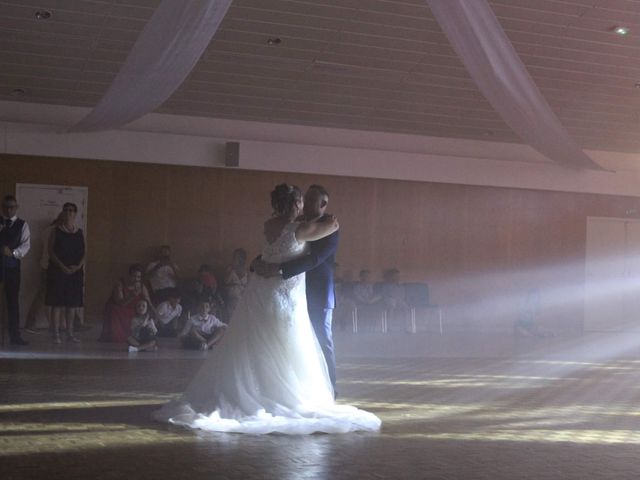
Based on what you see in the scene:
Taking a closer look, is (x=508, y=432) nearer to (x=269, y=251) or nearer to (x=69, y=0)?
(x=269, y=251)

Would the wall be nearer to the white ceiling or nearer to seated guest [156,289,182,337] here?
the white ceiling

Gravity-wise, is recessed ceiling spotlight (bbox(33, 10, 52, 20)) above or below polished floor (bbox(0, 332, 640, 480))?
above

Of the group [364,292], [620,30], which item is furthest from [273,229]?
[364,292]

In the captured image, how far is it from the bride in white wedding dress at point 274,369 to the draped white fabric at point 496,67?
2.44 m

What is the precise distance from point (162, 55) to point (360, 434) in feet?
13.6

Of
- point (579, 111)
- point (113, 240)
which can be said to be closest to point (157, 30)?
point (113, 240)

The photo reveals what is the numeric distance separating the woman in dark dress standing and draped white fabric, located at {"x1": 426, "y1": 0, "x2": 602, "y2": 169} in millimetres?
4928

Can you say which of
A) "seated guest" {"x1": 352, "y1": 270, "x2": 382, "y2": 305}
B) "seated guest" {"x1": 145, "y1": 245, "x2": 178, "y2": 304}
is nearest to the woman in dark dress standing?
"seated guest" {"x1": 145, "y1": 245, "x2": 178, "y2": 304}

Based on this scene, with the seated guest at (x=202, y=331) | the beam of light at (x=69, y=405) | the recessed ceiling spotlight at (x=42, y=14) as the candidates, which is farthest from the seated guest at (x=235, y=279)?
the beam of light at (x=69, y=405)

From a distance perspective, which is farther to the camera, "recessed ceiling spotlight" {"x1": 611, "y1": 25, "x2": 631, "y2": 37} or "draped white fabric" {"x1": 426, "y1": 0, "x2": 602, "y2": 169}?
"recessed ceiling spotlight" {"x1": 611, "y1": 25, "x2": 631, "y2": 37}

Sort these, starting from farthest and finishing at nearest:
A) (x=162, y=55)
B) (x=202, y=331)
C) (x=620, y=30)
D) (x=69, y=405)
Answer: (x=620, y=30), (x=202, y=331), (x=162, y=55), (x=69, y=405)

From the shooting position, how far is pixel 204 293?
11.4 metres

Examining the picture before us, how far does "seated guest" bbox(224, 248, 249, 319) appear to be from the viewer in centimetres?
1173

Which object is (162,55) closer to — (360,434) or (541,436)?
(360,434)
